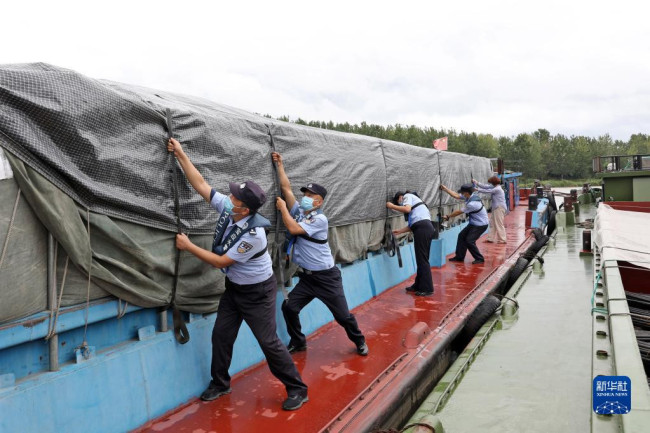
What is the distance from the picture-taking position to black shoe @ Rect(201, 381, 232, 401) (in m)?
3.71

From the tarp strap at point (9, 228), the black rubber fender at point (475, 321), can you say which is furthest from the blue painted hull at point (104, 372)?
the black rubber fender at point (475, 321)

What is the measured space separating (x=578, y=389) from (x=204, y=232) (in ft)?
10.7

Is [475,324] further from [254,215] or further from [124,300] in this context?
[124,300]

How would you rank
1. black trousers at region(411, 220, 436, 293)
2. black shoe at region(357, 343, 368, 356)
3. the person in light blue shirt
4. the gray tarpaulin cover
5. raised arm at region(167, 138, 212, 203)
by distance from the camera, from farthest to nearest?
the person in light blue shirt
black trousers at region(411, 220, 436, 293)
black shoe at region(357, 343, 368, 356)
raised arm at region(167, 138, 212, 203)
the gray tarpaulin cover

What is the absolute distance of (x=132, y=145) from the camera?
3279mm

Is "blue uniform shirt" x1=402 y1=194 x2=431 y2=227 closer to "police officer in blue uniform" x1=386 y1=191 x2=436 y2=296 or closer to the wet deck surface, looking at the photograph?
Answer: "police officer in blue uniform" x1=386 y1=191 x2=436 y2=296

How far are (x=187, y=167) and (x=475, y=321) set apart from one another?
13.4 feet

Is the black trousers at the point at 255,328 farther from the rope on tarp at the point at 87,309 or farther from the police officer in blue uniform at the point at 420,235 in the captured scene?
the police officer in blue uniform at the point at 420,235

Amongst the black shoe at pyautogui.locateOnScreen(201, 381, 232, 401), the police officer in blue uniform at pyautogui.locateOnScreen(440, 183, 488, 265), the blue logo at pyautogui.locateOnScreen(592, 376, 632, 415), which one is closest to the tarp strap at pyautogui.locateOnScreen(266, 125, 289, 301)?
the black shoe at pyautogui.locateOnScreen(201, 381, 232, 401)

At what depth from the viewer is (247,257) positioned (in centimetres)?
340

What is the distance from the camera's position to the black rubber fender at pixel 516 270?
8773 mm

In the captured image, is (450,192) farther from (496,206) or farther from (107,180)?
(107,180)

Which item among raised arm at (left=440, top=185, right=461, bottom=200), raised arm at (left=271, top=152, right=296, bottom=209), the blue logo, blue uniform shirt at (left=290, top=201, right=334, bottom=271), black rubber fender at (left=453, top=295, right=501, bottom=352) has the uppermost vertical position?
raised arm at (left=271, top=152, right=296, bottom=209)

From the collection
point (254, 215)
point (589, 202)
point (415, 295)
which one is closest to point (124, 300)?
point (254, 215)
